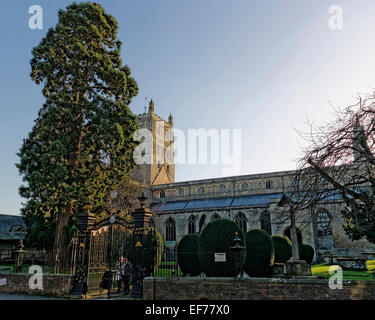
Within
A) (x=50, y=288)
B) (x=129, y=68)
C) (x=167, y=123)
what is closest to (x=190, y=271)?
(x=50, y=288)

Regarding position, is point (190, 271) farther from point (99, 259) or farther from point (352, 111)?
point (352, 111)

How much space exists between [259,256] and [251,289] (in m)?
5.45

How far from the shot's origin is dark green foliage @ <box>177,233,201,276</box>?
525 inches

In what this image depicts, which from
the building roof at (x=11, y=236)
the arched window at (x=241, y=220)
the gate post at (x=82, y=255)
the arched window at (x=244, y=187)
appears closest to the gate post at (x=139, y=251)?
the gate post at (x=82, y=255)

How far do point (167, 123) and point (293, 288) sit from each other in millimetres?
58645

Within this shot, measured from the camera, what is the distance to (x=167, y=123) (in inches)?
2559

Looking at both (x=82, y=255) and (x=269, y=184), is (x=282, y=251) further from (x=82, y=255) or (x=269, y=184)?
(x=269, y=184)

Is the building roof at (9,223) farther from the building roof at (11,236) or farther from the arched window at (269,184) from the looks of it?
the arched window at (269,184)

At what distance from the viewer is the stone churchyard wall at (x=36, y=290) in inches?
433

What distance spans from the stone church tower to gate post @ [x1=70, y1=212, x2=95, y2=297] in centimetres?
3721

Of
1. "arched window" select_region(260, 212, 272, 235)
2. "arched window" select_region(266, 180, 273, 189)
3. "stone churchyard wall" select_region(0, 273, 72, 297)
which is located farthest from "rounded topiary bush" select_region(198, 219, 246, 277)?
"arched window" select_region(266, 180, 273, 189)

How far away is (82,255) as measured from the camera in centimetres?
1136
